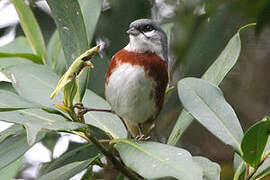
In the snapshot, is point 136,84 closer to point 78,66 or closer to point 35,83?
point 35,83

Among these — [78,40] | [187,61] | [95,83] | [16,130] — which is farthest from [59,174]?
[187,61]

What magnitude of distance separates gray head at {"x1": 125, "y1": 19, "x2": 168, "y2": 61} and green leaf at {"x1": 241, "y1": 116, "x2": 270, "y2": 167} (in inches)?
42.9

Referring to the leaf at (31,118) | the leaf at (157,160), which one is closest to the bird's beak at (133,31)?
the leaf at (31,118)

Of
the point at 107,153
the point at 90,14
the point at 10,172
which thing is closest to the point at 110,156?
the point at 107,153

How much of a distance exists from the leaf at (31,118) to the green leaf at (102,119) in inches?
15.1

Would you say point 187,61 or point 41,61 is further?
point 187,61

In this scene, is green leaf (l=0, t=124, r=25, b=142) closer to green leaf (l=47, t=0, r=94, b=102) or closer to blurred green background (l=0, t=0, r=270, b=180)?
green leaf (l=47, t=0, r=94, b=102)

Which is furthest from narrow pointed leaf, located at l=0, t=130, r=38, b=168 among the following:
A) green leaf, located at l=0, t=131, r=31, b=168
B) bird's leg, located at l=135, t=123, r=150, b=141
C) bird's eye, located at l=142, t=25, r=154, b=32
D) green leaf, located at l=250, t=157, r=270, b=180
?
bird's eye, located at l=142, t=25, r=154, b=32

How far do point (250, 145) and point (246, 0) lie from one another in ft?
6.75

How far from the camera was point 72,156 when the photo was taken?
2.60 meters

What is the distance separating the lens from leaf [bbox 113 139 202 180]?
1.58 m

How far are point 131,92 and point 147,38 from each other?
446mm

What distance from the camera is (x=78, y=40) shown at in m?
2.10

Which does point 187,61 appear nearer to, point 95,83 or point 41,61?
point 95,83
